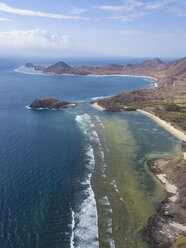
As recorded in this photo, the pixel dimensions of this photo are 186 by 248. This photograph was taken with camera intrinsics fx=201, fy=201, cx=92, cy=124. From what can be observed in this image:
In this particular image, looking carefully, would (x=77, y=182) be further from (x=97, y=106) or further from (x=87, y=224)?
(x=97, y=106)

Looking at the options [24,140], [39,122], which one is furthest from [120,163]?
[39,122]

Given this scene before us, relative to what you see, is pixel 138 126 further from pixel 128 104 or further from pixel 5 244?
pixel 5 244

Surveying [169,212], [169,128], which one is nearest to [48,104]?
[169,128]

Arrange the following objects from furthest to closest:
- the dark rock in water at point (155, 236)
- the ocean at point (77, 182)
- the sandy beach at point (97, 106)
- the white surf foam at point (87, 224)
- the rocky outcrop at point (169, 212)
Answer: the sandy beach at point (97, 106) → the ocean at point (77, 182) → the rocky outcrop at point (169, 212) → the white surf foam at point (87, 224) → the dark rock in water at point (155, 236)

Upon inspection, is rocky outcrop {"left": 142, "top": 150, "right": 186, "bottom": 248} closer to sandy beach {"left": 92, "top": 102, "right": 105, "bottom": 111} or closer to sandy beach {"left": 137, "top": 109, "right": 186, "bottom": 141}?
sandy beach {"left": 137, "top": 109, "right": 186, "bottom": 141}

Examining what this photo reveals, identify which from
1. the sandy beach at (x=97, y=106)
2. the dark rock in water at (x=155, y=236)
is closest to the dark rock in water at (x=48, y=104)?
the sandy beach at (x=97, y=106)

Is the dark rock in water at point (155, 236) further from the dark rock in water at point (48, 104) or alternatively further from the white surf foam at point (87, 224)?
the dark rock in water at point (48, 104)

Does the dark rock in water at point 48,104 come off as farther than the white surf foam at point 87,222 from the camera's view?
Yes

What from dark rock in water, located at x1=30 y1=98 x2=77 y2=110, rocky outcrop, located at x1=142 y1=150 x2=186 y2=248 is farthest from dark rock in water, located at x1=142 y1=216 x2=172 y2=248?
dark rock in water, located at x1=30 y1=98 x2=77 y2=110
